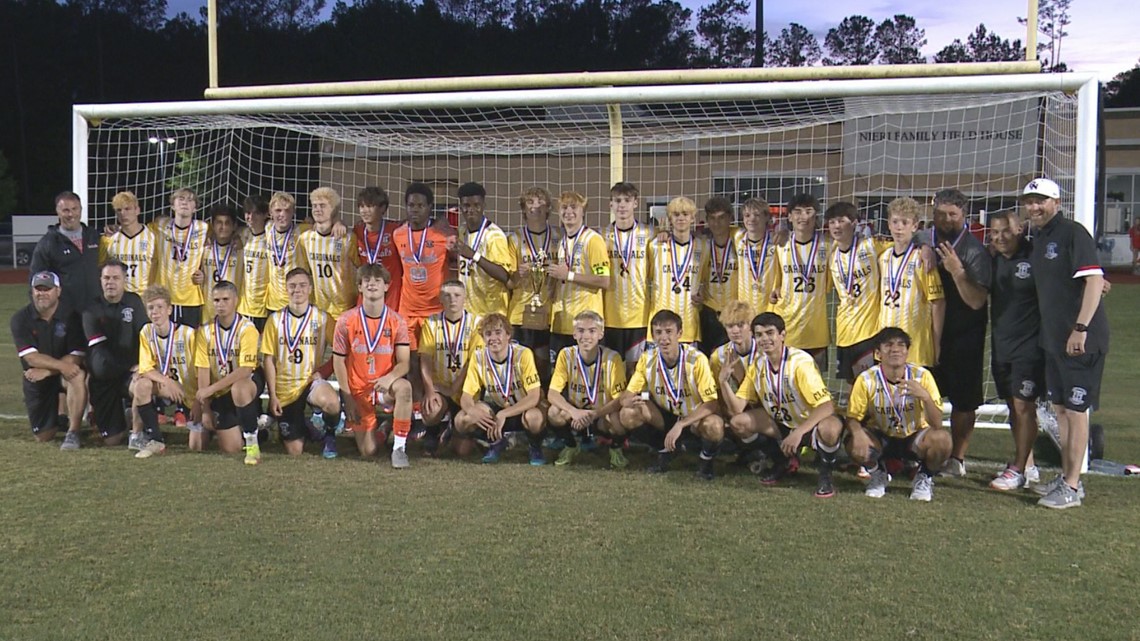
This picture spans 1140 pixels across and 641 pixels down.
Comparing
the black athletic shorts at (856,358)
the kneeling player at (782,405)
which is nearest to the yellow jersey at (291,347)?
the kneeling player at (782,405)

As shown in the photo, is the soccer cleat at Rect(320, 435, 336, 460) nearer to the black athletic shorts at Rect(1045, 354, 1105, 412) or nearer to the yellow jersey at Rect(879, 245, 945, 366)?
the yellow jersey at Rect(879, 245, 945, 366)

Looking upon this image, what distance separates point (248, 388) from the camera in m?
5.79

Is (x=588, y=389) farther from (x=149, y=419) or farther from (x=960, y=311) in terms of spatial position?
(x=149, y=419)

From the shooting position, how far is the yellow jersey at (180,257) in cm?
698

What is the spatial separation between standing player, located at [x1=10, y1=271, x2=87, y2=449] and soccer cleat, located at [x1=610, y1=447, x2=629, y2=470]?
128 inches

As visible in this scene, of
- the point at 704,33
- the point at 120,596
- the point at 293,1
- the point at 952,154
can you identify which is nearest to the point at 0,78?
the point at 293,1

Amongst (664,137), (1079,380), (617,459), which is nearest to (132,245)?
(617,459)

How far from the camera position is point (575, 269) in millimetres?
6047

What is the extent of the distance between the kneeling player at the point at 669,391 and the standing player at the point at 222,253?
305 centimetres

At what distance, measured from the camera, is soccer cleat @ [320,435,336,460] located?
5.79 metres

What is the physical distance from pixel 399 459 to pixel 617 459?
1.22 meters

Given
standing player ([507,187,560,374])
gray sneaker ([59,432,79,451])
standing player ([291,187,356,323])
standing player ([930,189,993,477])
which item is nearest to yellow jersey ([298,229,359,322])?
standing player ([291,187,356,323])

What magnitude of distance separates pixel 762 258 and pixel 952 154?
14.7 ft

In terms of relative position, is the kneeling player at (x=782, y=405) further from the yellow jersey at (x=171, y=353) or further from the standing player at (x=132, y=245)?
the standing player at (x=132, y=245)
